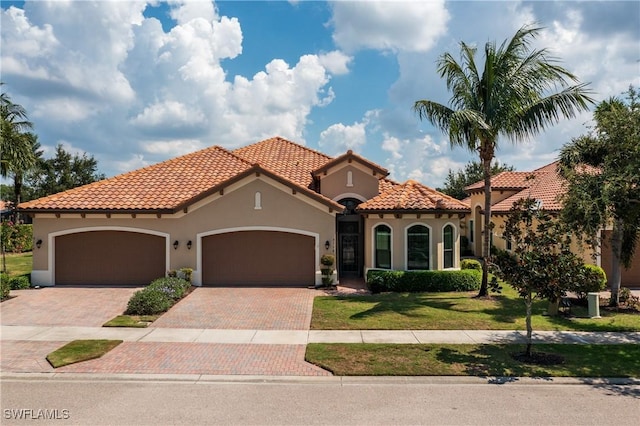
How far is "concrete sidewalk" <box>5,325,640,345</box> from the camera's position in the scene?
38.7ft

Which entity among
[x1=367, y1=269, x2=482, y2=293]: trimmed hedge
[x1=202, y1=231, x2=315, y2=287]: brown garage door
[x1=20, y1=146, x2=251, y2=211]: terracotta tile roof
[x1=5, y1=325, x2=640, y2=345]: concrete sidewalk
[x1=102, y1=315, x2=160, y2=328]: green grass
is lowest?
[x1=5, y1=325, x2=640, y2=345]: concrete sidewalk

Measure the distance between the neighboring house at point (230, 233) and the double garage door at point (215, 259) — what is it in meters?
0.05

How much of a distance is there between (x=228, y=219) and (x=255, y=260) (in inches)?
87.2

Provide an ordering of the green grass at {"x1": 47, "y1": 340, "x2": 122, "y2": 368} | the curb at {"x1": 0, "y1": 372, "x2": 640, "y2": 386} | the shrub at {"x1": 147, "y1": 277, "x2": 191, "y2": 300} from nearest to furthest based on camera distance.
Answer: the curb at {"x1": 0, "y1": 372, "x2": 640, "y2": 386} < the green grass at {"x1": 47, "y1": 340, "x2": 122, "y2": 368} < the shrub at {"x1": 147, "y1": 277, "x2": 191, "y2": 300}

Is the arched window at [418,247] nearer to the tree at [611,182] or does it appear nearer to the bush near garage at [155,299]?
the tree at [611,182]

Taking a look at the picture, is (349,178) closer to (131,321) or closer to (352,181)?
(352,181)

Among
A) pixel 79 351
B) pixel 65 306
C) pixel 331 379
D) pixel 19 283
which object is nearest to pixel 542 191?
pixel 331 379

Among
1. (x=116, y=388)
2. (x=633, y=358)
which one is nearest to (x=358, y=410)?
(x=116, y=388)

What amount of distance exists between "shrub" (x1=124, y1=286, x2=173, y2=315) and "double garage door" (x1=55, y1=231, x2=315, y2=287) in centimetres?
453

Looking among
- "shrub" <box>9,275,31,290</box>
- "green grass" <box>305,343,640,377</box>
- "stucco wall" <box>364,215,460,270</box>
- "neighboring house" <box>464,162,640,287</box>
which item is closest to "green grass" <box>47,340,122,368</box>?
"green grass" <box>305,343,640,377</box>

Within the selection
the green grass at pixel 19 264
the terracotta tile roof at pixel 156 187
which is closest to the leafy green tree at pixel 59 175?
the green grass at pixel 19 264

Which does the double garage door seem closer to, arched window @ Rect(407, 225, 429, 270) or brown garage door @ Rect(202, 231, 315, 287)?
brown garage door @ Rect(202, 231, 315, 287)

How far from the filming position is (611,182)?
44.8 ft

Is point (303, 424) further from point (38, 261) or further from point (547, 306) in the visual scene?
point (38, 261)
